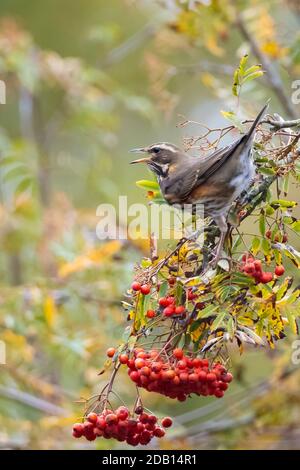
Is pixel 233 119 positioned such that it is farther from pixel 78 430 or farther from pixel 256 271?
pixel 78 430

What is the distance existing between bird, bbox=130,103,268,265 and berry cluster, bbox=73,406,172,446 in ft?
1.91


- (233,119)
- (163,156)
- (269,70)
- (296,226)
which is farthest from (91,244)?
(296,226)

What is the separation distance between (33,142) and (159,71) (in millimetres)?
2040

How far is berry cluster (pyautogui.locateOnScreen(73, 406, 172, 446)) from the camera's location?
275 centimetres

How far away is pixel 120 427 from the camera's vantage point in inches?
108

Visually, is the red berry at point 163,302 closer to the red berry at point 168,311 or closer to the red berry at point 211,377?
the red berry at point 168,311

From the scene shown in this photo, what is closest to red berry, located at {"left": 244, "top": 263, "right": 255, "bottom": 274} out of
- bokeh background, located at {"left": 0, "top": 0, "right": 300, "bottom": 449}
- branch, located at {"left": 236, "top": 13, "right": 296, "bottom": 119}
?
bokeh background, located at {"left": 0, "top": 0, "right": 300, "bottom": 449}

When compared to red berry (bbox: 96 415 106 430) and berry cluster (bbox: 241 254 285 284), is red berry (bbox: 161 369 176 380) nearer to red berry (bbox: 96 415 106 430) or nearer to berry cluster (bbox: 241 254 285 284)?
red berry (bbox: 96 415 106 430)

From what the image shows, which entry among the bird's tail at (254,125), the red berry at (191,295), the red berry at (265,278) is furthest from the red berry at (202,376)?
the bird's tail at (254,125)

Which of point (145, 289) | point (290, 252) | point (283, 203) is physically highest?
point (283, 203)

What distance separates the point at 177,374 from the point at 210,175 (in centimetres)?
100

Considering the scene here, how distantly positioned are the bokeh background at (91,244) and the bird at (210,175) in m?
0.44

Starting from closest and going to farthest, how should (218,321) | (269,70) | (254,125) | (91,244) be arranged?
(218,321), (254,125), (269,70), (91,244)
